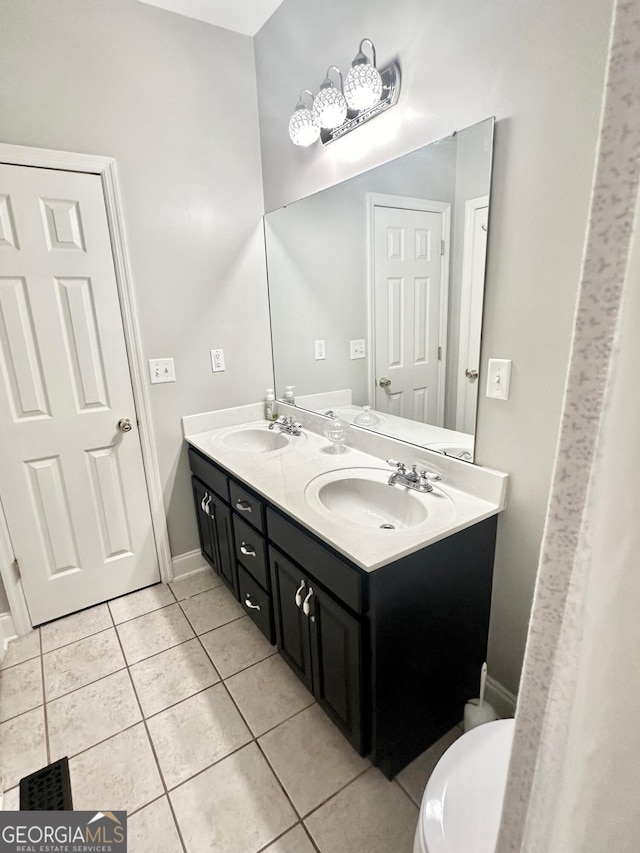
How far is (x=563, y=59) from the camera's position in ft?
3.19

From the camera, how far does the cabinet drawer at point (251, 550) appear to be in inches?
62.2

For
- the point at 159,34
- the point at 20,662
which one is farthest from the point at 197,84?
the point at 20,662

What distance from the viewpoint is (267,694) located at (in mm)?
1587

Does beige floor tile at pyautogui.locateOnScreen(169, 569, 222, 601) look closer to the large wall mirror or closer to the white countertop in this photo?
the white countertop

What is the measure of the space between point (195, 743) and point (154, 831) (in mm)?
257

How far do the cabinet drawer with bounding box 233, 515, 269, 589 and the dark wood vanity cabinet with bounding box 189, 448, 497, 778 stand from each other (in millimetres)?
11

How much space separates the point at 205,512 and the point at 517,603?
141 centimetres

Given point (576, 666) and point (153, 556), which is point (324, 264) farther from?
point (576, 666)

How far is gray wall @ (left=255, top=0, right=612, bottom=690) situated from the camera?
981 mm

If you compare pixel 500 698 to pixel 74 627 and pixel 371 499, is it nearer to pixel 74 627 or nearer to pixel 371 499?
pixel 371 499

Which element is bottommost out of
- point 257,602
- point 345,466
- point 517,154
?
point 257,602

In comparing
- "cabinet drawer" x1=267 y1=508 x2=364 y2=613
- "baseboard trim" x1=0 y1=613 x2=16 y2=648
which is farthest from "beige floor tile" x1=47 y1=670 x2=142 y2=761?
"cabinet drawer" x1=267 y1=508 x2=364 y2=613

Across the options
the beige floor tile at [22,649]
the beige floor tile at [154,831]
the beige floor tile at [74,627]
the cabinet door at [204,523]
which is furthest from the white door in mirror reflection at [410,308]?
the beige floor tile at [22,649]

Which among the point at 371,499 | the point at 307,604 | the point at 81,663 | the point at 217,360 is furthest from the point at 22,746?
the point at 217,360
